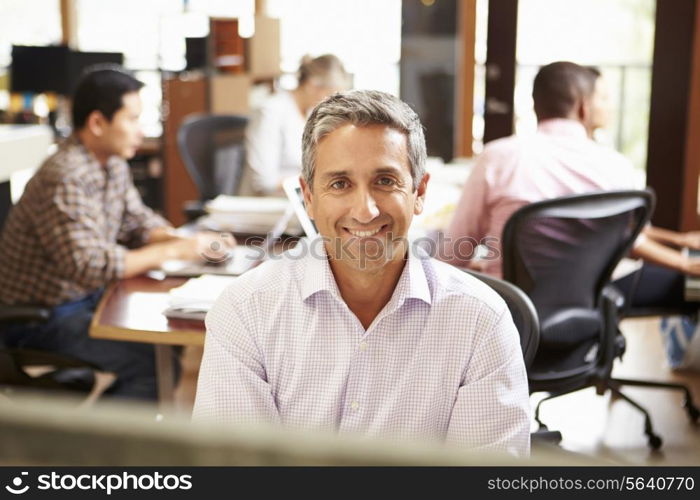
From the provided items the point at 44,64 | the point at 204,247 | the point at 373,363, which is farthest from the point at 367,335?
the point at 44,64

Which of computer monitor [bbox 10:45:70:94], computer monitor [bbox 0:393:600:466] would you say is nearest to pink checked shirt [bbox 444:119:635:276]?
→ computer monitor [bbox 0:393:600:466]

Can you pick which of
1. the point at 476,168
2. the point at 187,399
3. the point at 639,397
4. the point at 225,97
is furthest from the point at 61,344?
the point at 225,97

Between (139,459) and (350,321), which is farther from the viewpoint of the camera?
(350,321)

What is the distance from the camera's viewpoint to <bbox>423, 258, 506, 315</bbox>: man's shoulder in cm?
137

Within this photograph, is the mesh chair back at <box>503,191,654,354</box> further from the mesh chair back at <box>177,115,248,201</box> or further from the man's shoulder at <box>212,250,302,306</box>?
the mesh chair back at <box>177,115,248,201</box>

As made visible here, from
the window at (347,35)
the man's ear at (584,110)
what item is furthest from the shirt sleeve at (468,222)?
the window at (347,35)

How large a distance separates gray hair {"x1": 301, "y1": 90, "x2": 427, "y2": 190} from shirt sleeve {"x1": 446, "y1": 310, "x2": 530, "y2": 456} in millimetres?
288

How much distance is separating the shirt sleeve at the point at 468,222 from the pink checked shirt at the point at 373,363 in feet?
3.97

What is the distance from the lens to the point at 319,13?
21.4 ft

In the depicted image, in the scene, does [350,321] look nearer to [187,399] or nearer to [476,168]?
[476,168]

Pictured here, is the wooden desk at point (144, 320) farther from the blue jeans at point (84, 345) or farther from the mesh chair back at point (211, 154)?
the mesh chair back at point (211, 154)

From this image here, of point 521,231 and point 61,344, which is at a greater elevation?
point 521,231

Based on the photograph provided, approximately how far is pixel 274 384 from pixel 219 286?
0.77 metres
